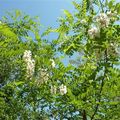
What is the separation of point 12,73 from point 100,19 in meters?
10.3

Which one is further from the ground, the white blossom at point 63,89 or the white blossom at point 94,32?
the white blossom at point 94,32

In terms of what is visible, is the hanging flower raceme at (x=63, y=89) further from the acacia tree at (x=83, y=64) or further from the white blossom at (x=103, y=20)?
the white blossom at (x=103, y=20)

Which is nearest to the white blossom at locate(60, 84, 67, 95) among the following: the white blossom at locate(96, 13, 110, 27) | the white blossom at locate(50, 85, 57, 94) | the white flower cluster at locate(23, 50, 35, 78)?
the white blossom at locate(50, 85, 57, 94)

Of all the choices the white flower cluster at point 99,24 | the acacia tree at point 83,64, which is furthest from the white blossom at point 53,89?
the white flower cluster at point 99,24

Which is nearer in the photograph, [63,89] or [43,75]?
[63,89]

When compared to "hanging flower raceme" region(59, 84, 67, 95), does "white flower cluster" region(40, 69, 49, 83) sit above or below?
above

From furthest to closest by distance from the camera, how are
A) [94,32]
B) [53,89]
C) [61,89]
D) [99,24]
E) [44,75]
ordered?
[53,89], [44,75], [61,89], [99,24], [94,32]

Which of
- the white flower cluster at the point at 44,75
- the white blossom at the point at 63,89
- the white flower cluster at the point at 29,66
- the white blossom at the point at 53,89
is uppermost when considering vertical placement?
the white flower cluster at the point at 29,66

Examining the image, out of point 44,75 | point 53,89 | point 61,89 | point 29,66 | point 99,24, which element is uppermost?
point 99,24

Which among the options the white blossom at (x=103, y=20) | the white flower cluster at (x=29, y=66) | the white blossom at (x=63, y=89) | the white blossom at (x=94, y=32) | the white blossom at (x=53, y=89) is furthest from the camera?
the white blossom at (x=53, y=89)

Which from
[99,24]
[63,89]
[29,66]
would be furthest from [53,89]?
[99,24]

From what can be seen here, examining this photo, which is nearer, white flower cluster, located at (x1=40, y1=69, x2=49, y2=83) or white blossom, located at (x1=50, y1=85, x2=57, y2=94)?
white flower cluster, located at (x1=40, y1=69, x2=49, y2=83)

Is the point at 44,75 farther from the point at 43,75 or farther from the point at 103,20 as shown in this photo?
the point at 103,20

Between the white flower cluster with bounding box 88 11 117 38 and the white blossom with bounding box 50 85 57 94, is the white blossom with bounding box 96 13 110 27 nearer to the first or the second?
the white flower cluster with bounding box 88 11 117 38
